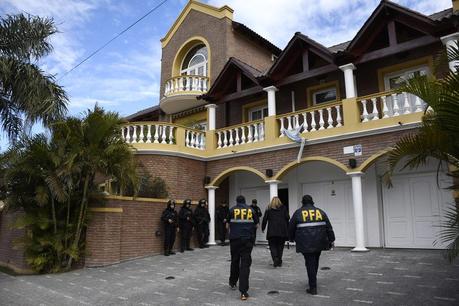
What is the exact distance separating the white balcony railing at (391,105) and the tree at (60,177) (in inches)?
260

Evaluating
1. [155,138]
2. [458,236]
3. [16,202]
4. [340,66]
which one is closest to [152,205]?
[155,138]

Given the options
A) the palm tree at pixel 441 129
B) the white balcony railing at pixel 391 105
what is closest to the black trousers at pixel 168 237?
the white balcony railing at pixel 391 105

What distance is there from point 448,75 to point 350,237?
328 inches

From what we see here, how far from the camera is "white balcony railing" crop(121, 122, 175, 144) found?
13680mm

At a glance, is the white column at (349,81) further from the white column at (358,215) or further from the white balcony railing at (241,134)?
the white balcony railing at (241,134)

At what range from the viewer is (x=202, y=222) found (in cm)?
1283

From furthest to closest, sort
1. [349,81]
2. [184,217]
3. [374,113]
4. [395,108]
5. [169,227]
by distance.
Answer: [184,217], [169,227], [349,81], [374,113], [395,108]

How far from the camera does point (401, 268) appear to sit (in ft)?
26.1

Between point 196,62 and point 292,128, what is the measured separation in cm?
813

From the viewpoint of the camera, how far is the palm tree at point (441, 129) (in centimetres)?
459

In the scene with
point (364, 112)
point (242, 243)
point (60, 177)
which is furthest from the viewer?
point (364, 112)

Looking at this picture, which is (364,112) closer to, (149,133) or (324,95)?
(324,95)

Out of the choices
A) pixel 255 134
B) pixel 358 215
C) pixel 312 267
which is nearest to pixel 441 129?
pixel 312 267

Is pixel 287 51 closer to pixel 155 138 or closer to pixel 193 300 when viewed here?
pixel 155 138
